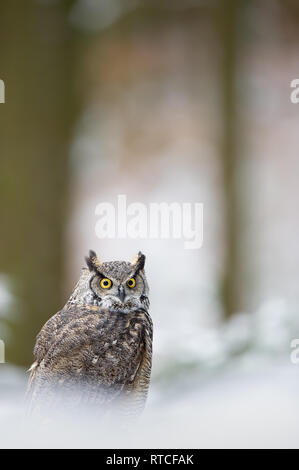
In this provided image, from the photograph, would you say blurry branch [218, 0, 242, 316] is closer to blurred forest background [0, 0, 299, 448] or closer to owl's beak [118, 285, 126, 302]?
blurred forest background [0, 0, 299, 448]

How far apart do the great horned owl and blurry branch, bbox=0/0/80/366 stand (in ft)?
2.19

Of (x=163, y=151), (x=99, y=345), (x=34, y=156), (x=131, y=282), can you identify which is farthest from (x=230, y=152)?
(x=99, y=345)

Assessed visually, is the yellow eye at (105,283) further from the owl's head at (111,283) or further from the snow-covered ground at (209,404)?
the snow-covered ground at (209,404)

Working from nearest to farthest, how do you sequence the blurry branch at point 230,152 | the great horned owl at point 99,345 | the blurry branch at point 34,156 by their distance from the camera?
the great horned owl at point 99,345 < the blurry branch at point 34,156 < the blurry branch at point 230,152

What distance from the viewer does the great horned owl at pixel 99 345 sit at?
105 centimetres

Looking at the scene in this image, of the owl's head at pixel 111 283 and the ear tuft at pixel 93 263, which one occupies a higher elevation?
the ear tuft at pixel 93 263

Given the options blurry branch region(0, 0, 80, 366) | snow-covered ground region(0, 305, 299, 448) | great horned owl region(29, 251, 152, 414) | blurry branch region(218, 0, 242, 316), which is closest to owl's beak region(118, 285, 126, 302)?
great horned owl region(29, 251, 152, 414)

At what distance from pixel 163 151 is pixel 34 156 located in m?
0.43

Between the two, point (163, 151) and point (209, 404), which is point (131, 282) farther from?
point (163, 151)

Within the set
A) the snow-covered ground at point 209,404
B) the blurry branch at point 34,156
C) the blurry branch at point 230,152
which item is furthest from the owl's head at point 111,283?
the blurry branch at point 230,152

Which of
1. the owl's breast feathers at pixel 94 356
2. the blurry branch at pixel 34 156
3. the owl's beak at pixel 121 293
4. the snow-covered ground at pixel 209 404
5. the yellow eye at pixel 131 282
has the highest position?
the blurry branch at pixel 34 156

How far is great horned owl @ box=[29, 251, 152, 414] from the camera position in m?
1.05
